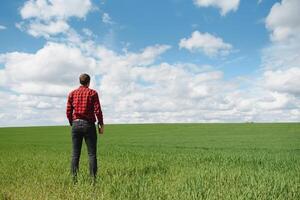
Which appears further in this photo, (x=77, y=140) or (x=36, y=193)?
(x=77, y=140)

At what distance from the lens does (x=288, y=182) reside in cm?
888

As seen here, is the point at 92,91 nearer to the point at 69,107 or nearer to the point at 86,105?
the point at 86,105

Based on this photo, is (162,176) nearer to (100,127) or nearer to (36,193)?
(100,127)

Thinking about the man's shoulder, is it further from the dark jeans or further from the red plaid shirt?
the dark jeans

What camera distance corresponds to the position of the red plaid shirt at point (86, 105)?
962cm

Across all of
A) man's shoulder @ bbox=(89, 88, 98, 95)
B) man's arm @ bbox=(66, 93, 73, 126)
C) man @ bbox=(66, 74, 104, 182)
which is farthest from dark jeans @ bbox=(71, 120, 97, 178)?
man's shoulder @ bbox=(89, 88, 98, 95)

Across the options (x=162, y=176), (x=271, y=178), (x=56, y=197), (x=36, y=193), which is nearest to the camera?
(x=56, y=197)

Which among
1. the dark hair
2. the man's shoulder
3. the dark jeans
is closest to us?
the dark jeans

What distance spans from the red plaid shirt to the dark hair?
0.43 feet

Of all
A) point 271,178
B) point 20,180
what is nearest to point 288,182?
point 271,178

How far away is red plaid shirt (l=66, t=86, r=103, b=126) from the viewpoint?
9.62 meters

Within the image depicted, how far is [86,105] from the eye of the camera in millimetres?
9609

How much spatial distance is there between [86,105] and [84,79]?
715 mm

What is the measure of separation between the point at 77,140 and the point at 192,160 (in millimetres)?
5934
